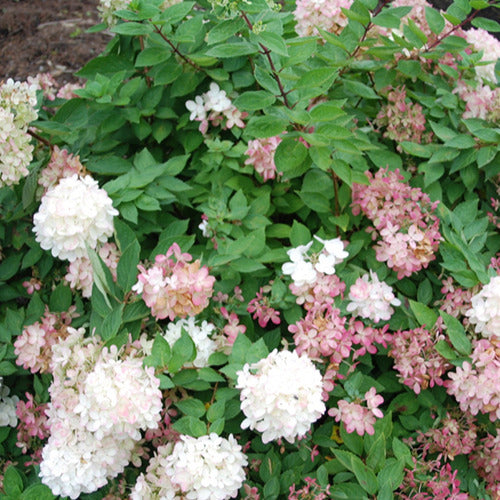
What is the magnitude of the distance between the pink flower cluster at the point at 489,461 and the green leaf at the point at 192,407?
2.51 feet

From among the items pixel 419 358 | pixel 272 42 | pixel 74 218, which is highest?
pixel 272 42

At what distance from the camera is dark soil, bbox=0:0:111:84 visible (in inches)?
155

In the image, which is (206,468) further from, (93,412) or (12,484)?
(12,484)

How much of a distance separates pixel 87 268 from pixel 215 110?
0.63 metres

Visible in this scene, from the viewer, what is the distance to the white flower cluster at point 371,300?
1583 millimetres

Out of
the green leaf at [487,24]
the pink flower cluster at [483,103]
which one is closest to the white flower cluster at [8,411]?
the pink flower cluster at [483,103]

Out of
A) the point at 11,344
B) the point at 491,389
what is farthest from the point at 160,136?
the point at 491,389

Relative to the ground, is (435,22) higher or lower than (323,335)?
higher

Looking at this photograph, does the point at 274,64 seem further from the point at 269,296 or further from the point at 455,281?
the point at 455,281

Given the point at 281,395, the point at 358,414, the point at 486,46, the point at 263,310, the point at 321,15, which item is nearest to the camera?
the point at 281,395

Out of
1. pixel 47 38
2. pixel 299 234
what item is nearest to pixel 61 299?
pixel 299 234

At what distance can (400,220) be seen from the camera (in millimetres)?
1720

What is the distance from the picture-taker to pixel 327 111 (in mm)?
1544

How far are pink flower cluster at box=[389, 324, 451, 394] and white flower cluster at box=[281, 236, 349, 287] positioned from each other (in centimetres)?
28
